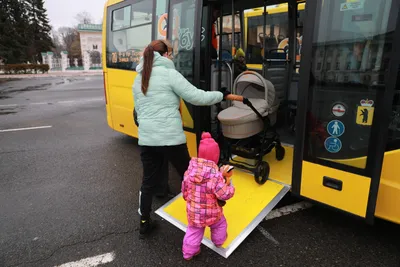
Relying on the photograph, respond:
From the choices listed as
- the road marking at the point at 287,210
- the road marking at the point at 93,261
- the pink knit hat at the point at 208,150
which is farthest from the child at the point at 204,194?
the road marking at the point at 287,210

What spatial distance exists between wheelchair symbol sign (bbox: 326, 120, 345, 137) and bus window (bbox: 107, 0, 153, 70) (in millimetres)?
2967

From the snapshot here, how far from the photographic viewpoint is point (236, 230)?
2.68 metres

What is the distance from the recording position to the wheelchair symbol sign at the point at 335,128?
7.95 ft

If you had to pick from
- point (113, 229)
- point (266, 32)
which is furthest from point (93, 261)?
point (266, 32)

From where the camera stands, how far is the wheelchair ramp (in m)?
2.59

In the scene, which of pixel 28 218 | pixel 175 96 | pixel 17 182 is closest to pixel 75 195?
pixel 28 218

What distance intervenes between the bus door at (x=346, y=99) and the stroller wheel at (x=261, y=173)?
2.14 feet

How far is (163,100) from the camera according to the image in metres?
2.53

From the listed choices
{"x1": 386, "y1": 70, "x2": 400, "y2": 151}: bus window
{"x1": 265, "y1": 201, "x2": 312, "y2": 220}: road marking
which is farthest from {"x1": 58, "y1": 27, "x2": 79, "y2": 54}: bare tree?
{"x1": 386, "y1": 70, "x2": 400, "y2": 151}: bus window

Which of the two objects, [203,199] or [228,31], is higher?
[228,31]

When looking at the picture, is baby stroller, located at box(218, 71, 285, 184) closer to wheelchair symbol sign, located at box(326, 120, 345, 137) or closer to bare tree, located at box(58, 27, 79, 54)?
wheelchair symbol sign, located at box(326, 120, 345, 137)

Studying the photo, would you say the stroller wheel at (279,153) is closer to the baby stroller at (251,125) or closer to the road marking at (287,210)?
the baby stroller at (251,125)

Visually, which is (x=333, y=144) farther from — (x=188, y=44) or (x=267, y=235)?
(x=188, y=44)

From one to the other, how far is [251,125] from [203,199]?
1.39 metres
